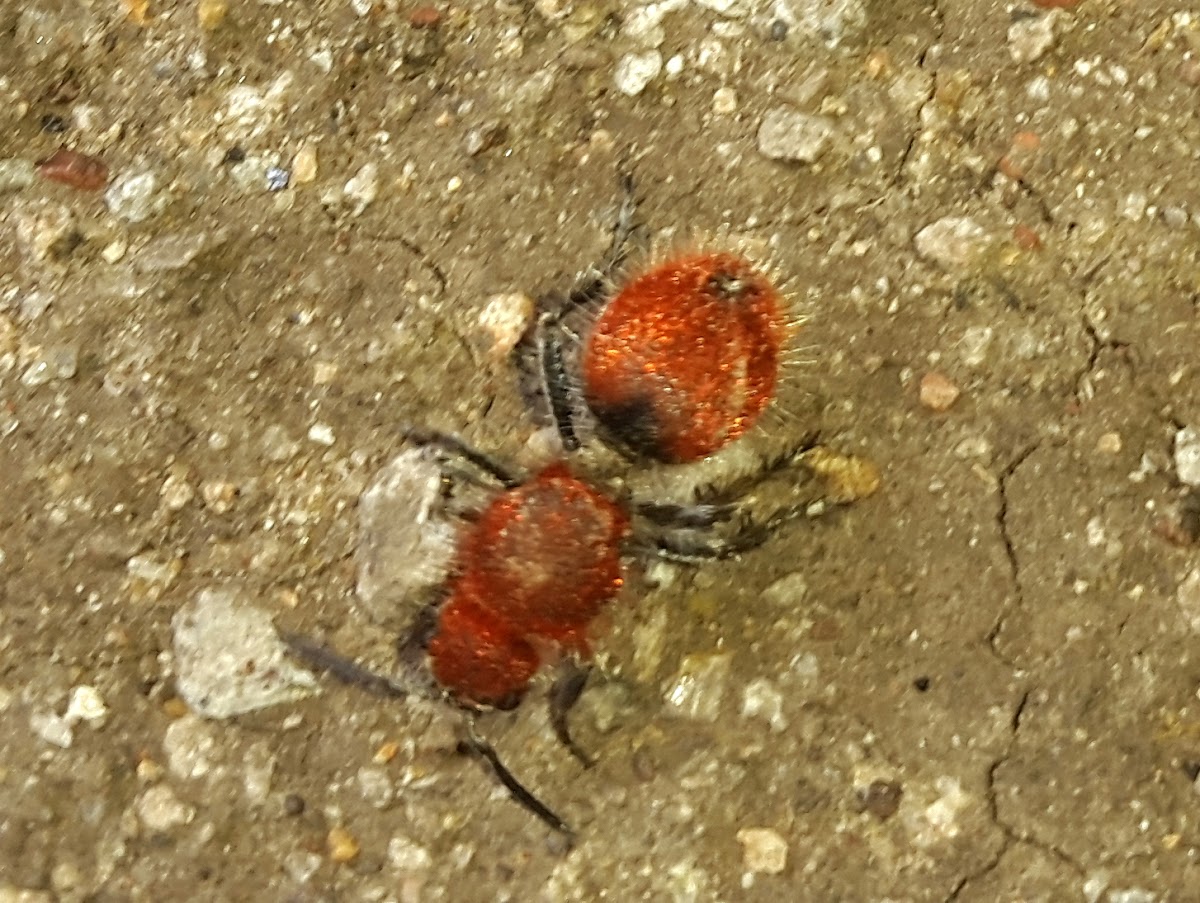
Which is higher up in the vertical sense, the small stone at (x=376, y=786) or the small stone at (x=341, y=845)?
the small stone at (x=376, y=786)

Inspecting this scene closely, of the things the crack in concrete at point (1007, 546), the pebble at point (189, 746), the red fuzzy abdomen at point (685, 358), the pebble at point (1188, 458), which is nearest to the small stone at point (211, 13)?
the red fuzzy abdomen at point (685, 358)

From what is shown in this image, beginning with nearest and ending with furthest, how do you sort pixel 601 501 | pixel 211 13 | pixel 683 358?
pixel 683 358, pixel 601 501, pixel 211 13

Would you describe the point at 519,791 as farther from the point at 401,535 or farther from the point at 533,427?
the point at 533,427

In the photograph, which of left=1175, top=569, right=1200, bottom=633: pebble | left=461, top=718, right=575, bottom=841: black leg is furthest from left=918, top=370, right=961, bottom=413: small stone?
left=461, top=718, right=575, bottom=841: black leg

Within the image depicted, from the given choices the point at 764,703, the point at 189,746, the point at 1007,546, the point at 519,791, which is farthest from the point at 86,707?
the point at 1007,546

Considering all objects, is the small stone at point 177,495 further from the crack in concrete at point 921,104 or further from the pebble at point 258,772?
the crack in concrete at point 921,104

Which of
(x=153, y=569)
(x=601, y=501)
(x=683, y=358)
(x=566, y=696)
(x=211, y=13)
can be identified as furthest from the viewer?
(x=211, y=13)

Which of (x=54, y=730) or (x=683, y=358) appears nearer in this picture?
(x=683, y=358)

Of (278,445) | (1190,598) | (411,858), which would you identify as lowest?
(411,858)
